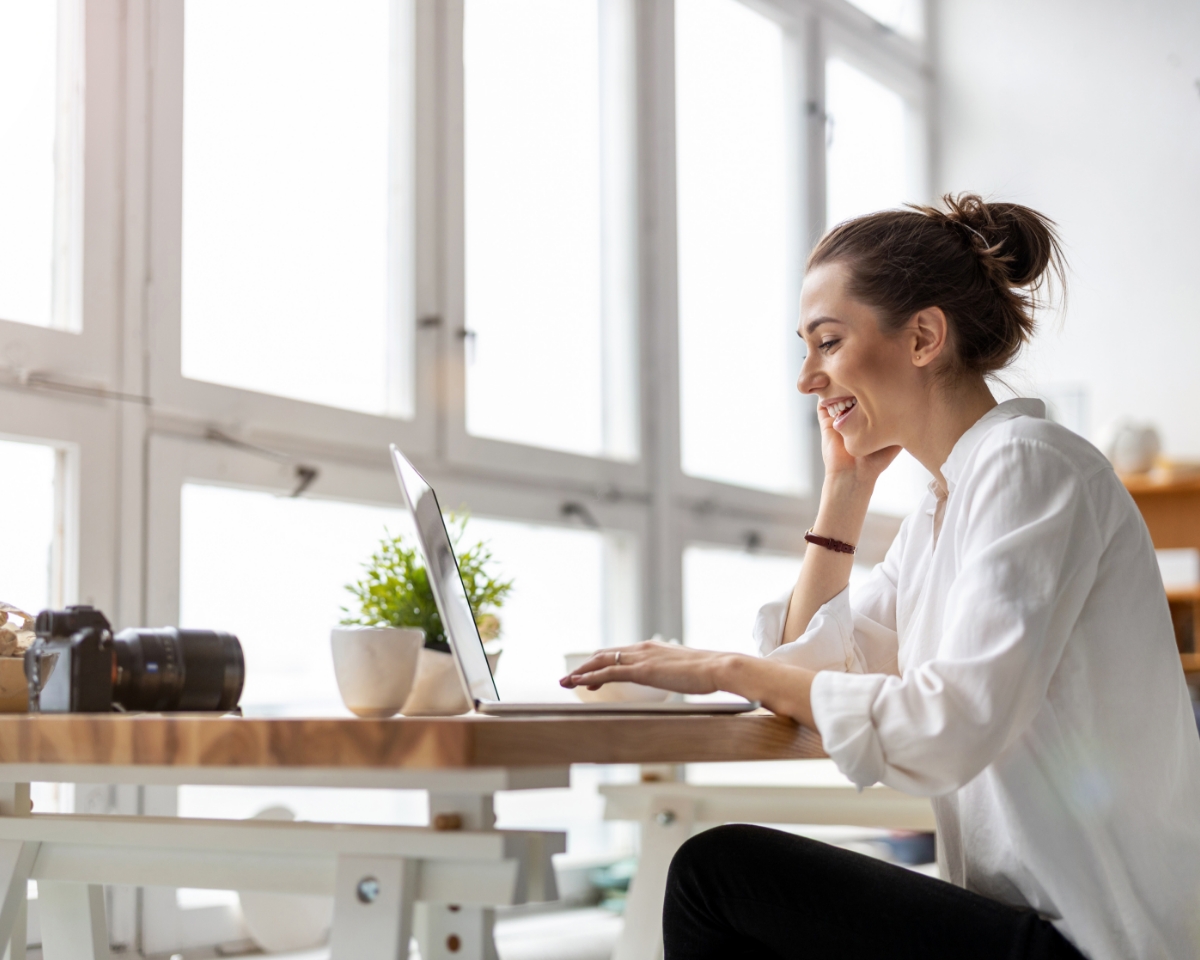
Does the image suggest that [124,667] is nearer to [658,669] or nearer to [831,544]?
[658,669]

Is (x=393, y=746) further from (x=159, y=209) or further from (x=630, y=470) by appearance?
(x=630, y=470)

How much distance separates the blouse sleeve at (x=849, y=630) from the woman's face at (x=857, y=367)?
14cm

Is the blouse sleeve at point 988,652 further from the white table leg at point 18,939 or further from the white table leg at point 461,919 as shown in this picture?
the white table leg at point 18,939

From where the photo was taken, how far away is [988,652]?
1.08m

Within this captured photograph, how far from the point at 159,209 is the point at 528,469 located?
99cm

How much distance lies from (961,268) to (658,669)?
0.61m

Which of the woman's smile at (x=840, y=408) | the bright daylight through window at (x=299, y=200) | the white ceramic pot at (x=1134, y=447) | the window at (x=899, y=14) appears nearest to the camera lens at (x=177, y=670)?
the woman's smile at (x=840, y=408)

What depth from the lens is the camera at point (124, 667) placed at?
122 centimetres

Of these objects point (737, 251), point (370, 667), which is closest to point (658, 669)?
point (370, 667)

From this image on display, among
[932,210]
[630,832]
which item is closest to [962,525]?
[932,210]

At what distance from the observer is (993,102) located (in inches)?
179

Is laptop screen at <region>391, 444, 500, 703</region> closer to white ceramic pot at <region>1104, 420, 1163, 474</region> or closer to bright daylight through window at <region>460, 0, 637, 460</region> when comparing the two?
bright daylight through window at <region>460, 0, 637, 460</region>

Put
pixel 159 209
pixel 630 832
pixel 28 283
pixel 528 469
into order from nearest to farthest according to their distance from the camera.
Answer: pixel 28 283 < pixel 159 209 < pixel 528 469 < pixel 630 832

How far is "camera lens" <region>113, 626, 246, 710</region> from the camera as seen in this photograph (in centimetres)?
129
